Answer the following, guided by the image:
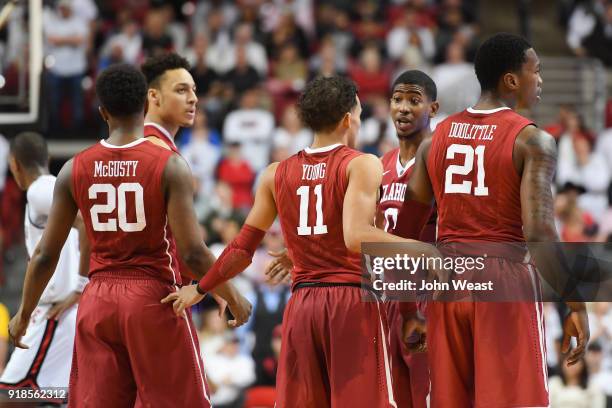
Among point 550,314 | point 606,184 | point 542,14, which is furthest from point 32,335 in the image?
point 542,14

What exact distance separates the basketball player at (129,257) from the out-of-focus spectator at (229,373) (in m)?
5.48

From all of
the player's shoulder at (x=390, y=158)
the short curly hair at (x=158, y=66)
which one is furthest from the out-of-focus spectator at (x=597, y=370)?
the short curly hair at (x=158, y=66)

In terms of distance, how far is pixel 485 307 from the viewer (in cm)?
595

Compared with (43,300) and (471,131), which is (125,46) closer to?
(43,300)

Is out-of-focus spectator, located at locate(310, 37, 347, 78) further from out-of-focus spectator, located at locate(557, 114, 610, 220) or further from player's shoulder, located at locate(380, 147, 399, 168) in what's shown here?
player's shoulder, located at locate(380, 147, 399, 168)

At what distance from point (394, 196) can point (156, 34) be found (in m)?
10.6

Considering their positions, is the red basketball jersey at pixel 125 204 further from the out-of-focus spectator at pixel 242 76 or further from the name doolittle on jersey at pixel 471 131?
the out-of-focus spectator at pixel 242 76

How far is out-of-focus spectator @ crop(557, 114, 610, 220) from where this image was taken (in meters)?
15.0

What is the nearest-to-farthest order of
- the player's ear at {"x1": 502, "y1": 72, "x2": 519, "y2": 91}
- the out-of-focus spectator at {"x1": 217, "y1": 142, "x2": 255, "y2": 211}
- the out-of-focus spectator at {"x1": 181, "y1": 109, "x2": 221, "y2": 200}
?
the player's ear at {"x1": 502, "y1": 72, "x2": 519, "y2": 91} → the out-of-focus spectator at {"x1": 217, "y1": 142, "x2": 255, "y2": 211} → the out-of-focus spectator at {"x1": 181, "y1": 109, "x2": 221, "y2": 200}

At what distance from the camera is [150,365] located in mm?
6207

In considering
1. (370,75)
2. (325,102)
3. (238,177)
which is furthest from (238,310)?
(370,75)

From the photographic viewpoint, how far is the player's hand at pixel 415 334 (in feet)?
21.5

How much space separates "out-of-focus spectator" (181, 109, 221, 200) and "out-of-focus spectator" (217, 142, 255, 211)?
21 centimetres

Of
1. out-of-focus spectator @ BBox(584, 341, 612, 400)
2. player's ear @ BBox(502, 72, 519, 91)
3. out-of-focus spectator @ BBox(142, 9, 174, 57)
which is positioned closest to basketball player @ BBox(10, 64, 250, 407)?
player's ear @ BBox(502, 72, 519, 91)
